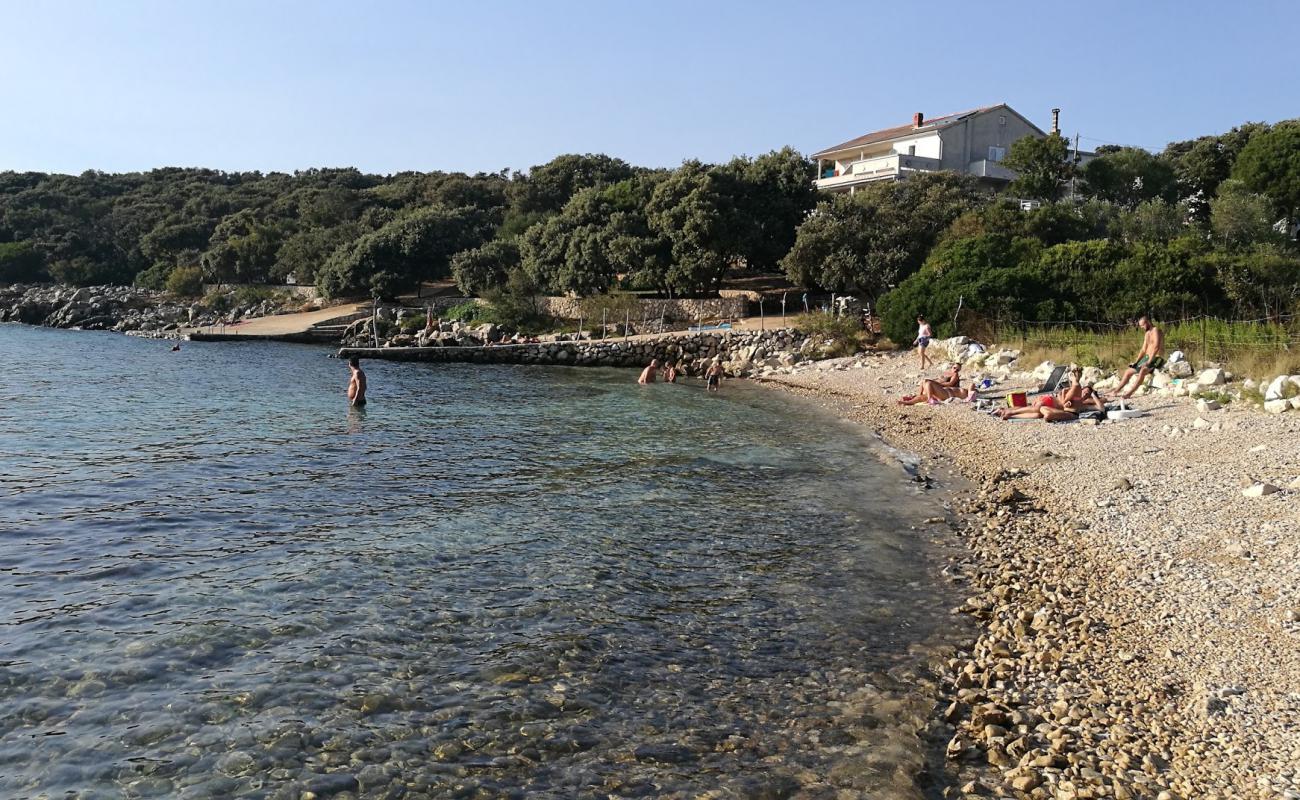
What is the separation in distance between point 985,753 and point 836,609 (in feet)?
9.68

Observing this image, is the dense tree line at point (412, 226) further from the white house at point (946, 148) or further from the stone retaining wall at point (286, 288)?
the white house at point (946, 148)

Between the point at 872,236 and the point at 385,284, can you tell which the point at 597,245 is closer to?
the point at 872,236

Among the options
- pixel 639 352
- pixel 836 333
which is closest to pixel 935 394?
pixel 836 333

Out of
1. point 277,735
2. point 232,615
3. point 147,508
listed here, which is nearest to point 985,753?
point 277,735

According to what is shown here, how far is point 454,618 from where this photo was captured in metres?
8.38

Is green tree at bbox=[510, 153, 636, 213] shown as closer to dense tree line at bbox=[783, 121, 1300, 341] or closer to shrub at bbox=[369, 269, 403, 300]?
shrub at bbox=[369, 269, 403, 300]

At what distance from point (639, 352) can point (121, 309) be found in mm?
54671

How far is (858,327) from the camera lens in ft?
123

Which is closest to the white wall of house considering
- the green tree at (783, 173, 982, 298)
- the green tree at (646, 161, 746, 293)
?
the green tree at (783, 173, 982, 298)

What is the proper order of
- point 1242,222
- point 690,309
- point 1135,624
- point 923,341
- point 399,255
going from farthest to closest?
point 399,255
point 690,309
point 1242,222
point 923,341
point 1135,624

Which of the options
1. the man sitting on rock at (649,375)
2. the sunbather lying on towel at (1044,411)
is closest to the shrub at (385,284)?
the man sitting on rock at (649,375)

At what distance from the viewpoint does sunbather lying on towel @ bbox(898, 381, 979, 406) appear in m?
23.4

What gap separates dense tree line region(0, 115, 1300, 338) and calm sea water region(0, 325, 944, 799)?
61.3ft

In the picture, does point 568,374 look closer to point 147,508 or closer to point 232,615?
point 147,508
